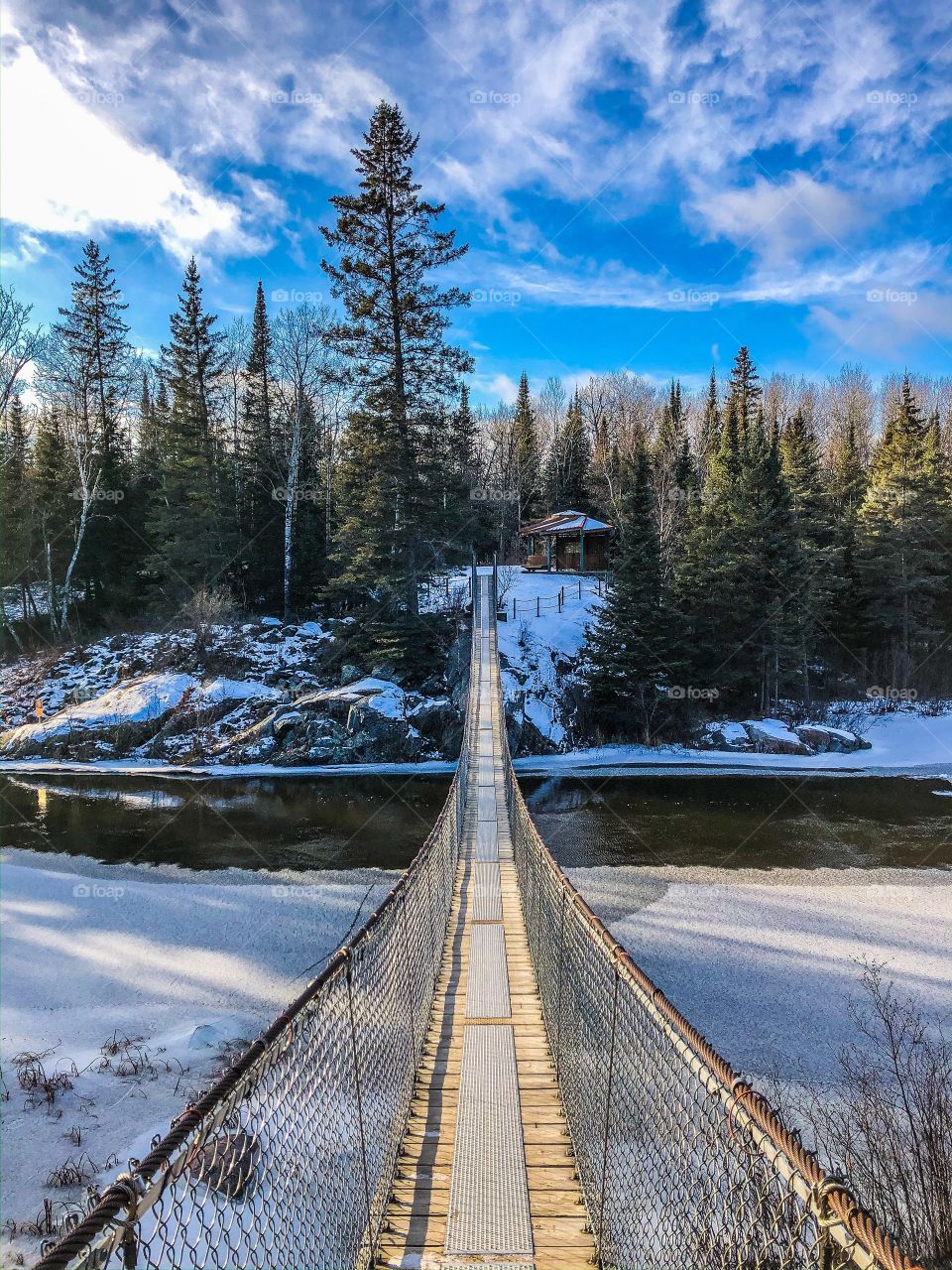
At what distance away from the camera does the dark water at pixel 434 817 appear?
33.6 feet

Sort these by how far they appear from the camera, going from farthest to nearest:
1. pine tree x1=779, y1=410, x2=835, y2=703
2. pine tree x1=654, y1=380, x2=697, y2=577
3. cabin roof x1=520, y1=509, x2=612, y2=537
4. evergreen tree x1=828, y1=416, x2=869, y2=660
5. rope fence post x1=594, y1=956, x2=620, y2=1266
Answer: cabin roof x1=520, y1=509, x2=612, y2=537, pine tree x1=654, y1=380, x2=697, y2=577, evergreen tree x1=828, y1=416, x2=869, y2=660, pine tree x1=779, y1=410, x2=835, y2=703, rope fence post x1=594, y1=956, x2=620, y2=1266

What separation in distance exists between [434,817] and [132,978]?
573 cm

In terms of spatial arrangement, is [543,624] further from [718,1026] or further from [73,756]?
[718,1026]

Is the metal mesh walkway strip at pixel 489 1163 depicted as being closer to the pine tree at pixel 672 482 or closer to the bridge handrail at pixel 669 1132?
the bridge handrail at pixel 669 1132

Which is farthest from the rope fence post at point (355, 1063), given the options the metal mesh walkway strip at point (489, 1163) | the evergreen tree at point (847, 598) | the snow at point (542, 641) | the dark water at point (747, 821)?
the evergreen tree at point (847, 598)

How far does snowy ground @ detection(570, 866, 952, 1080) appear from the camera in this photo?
571cm

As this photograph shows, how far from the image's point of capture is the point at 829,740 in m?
17.3

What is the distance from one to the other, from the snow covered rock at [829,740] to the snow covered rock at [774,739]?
333mm

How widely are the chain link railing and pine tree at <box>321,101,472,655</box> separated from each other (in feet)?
43.4

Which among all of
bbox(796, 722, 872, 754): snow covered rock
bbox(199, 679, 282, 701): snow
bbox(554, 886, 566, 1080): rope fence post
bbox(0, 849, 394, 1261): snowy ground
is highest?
bbox(199, 679, 282, 701): snow

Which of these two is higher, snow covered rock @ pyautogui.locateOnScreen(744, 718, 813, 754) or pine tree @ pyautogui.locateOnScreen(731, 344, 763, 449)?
pine tree @ pyautogui.locateOnScreen(731, 344, 763, 449)

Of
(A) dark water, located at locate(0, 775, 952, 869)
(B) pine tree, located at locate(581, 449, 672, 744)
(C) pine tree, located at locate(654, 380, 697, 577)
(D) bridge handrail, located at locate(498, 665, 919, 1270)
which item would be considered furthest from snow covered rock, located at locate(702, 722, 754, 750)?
(D) bridge handrail, located at locate(498, 665, 919, 1270)

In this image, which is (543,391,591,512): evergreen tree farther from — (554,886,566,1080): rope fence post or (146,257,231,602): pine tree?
(554,886,566,1080): rope fence post

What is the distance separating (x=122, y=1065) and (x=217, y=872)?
4.51m
